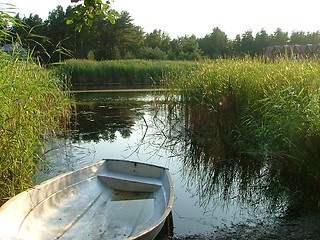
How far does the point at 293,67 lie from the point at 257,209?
2950mm

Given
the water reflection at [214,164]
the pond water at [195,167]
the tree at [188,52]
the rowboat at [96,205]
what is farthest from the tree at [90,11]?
the tree at [188,52]

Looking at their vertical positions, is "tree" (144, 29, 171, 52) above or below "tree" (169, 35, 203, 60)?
above

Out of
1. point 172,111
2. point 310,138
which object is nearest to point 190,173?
point 310,138

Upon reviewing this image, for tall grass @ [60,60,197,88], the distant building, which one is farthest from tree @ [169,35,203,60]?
the distant building

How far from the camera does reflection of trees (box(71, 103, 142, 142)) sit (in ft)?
26.6

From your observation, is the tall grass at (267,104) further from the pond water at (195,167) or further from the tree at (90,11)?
the tree at (90,11)

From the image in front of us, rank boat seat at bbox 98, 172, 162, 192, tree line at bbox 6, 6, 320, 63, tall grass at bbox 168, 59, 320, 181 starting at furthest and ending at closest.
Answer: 1. tree line at bbox 6, 6, 320, 63
2. tall grass at bbox 168, 59, 320, 181
3. boat seat at bbox 98, 172, 162, 192

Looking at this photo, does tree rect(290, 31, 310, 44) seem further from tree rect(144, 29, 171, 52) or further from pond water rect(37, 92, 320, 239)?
pond water rect(37, 92, 320, 239)

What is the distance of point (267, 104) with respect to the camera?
5.64 meters

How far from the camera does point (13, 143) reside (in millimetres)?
3498

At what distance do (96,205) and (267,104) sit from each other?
10.1 feet

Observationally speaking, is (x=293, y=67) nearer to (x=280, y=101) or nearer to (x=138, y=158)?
(x=280, y=101)

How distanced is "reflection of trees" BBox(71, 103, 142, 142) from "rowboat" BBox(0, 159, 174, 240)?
132 inches

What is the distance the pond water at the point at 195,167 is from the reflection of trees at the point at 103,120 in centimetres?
2
